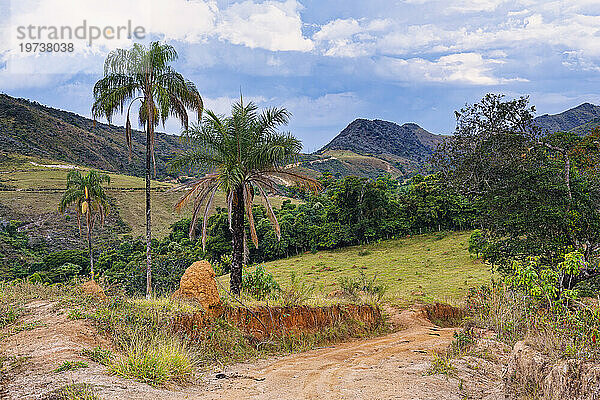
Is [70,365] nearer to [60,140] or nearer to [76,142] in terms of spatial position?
[60,140]

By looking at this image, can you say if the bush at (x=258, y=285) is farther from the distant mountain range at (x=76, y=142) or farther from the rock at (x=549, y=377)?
the distant mountain range at (x=76, y=142)

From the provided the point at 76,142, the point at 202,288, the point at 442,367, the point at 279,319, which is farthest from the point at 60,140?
the point at 442,367

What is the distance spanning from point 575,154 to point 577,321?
14001mm

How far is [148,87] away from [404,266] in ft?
85.3

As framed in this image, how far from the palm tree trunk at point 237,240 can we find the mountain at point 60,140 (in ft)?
257

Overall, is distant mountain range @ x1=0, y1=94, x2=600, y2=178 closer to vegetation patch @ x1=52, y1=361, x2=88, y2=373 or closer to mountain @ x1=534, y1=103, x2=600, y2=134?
mountain @ x1=534, y1=103, x2=600, y2=134

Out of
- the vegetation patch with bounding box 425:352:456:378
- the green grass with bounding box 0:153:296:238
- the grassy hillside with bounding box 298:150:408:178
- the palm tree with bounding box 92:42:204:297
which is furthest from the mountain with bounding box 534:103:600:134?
the vegetation patch with bounding box 425:352:456:378

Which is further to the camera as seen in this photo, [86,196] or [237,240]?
[86,196]

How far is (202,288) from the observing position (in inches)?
433

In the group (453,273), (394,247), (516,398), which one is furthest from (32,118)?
(516,398)

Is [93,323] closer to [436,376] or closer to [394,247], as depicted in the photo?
[436,376]

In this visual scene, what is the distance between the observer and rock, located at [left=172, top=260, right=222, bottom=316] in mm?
10852

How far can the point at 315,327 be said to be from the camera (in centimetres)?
1290

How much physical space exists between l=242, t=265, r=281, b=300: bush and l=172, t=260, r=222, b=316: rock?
3.07m
